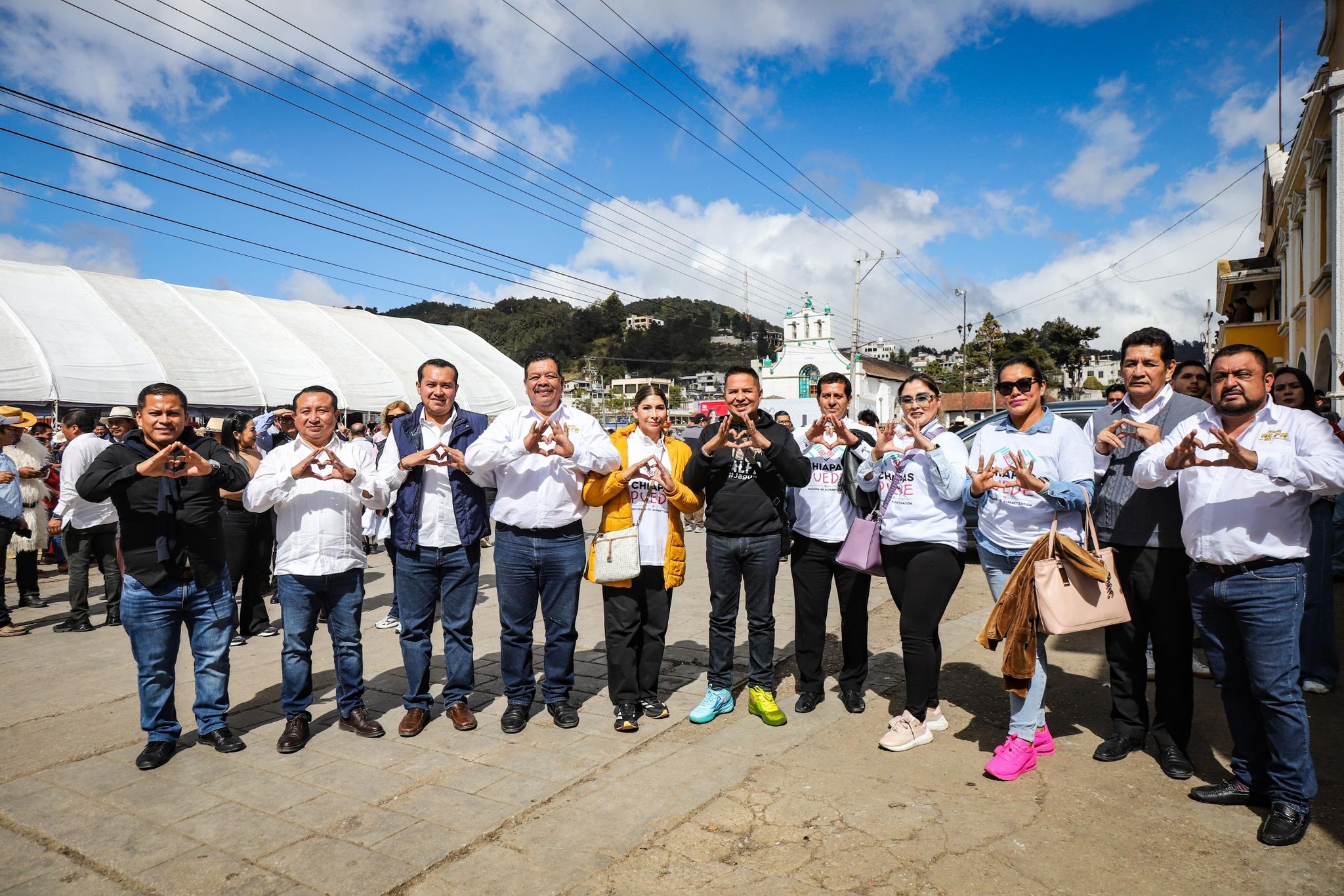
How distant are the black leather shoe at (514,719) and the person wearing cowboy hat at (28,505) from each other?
20.3 feet

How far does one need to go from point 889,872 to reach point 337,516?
3.31 metres

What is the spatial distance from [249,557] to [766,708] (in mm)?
4927

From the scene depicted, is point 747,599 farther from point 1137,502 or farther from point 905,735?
point 1137,502

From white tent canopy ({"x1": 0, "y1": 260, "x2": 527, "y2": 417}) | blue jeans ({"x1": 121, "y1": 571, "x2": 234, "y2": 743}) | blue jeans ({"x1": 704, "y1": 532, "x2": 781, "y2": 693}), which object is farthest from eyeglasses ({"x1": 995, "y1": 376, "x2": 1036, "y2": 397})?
white tent canopy ({"x1": 0, "y1": 260, "x2": 527, "y2": 417})

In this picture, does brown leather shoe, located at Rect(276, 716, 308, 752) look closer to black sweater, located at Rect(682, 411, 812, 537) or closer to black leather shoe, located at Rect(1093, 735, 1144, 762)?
black sweater, located at Rect(682, 411, 812, 537)

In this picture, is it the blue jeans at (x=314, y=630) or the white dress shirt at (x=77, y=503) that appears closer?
the blue jeans at (x=314, y=630)

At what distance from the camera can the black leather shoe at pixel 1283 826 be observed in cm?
317

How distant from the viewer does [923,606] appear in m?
4.25

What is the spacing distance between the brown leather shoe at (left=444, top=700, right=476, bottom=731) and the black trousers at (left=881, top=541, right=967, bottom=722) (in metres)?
2.47

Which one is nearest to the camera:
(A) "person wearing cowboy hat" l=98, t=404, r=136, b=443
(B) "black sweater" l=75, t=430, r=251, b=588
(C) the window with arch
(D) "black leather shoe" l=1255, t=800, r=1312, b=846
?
(D) "black leather shoe" l=1255, t=800, r=1312, b=846

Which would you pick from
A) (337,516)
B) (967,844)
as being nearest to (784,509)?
(967,844)

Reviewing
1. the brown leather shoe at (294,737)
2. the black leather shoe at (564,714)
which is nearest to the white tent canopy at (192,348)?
the brown leather shoe at (294,737)

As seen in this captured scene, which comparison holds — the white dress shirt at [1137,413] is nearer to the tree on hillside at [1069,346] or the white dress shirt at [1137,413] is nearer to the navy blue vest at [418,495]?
the navy blue vest at [418,495]

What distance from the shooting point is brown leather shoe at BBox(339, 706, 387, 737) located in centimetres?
456
